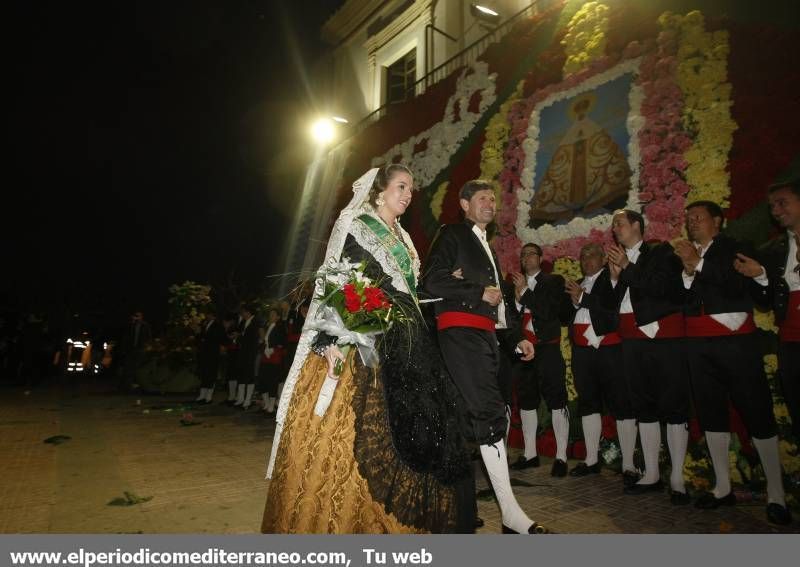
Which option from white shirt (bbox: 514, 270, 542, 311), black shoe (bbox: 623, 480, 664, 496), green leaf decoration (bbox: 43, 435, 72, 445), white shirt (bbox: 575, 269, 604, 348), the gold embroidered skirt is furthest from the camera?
green leaf decoration (bbox: 43, 435, 72, 445)

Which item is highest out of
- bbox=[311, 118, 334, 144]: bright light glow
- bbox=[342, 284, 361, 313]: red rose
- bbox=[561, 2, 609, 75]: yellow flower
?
bbox=[311, 118, 334, 144]: bright light glow

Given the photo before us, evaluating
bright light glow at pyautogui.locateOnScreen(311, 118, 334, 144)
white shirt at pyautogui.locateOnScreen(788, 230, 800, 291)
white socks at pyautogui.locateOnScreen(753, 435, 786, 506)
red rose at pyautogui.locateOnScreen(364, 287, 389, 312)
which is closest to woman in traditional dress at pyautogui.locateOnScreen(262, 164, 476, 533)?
red rose at pyautogui.locateOnScreen(364, 287, 389, 312)

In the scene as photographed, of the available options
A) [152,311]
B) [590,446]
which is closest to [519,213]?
[590,446]

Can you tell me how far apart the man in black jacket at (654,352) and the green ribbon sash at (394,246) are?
2.03 m

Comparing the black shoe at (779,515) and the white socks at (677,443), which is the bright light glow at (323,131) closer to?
the white socks at (677,443)

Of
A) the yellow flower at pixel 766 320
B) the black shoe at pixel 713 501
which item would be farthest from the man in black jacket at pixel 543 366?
the yellow flower at pixel 766 320

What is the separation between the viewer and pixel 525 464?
4.65 meters

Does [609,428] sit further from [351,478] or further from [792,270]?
[351,478]

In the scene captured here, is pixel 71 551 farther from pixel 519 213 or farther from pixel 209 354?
pixel 209 354

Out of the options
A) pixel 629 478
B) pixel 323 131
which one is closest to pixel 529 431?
pixel 629 478

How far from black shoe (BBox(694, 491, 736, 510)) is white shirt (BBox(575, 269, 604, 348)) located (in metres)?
1.44

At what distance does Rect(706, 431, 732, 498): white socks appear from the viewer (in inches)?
132

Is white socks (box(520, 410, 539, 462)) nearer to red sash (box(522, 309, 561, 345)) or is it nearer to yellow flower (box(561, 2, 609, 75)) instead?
red sash (box(522, 309, 561, 345))

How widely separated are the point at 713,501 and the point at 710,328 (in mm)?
1249
